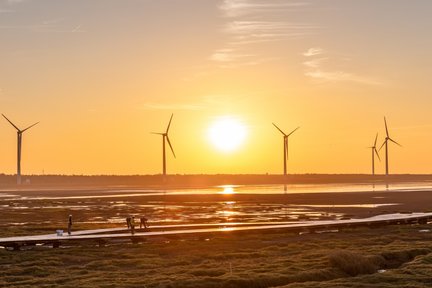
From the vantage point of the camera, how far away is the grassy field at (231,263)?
3556cm

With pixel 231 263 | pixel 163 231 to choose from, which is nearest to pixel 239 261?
pixel 231 263

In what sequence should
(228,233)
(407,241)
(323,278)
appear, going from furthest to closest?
(228,233), (407,241), (323,278)

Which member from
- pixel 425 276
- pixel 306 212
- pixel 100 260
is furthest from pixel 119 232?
pixel 306 212

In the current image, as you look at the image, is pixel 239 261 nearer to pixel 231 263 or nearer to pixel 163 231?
pixel 231 263

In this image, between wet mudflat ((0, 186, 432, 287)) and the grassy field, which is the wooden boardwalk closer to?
wet mudflat ((0, 186, 432, 287))

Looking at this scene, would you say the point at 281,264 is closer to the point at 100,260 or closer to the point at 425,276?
the point at 425,276

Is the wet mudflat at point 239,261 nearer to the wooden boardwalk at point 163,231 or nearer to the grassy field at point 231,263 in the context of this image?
the grassy field at point 231,263

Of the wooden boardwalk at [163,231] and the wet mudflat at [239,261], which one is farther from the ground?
the wooden boardwalk at [163,231]

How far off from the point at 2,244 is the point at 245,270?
18190 millimetres

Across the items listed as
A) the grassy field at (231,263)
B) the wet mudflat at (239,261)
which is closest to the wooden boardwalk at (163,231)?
the wet mudflat at (239,261)

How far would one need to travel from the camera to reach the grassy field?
35562 mm

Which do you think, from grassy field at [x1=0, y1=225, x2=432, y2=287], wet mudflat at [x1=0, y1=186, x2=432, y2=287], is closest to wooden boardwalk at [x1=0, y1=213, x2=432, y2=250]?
wet mudflat at [x1=0, y1=186, x2=432, y2=287]

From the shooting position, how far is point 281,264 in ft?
132

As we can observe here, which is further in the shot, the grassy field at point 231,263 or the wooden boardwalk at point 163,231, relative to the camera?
the wooden boardwalk at point 163,231
